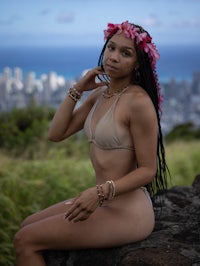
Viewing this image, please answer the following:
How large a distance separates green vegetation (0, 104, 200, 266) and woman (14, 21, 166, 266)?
176 cm

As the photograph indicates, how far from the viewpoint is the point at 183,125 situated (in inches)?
587

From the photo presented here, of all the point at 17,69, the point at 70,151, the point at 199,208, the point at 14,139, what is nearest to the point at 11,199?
the point at 199,208

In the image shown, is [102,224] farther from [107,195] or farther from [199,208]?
[199,208]

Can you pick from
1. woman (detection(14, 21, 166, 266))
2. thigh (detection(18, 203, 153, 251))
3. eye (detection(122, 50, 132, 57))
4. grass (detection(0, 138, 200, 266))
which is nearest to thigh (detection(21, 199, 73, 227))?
woman (detection(14, 21, 166, 266))

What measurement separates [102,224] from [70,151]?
629cm

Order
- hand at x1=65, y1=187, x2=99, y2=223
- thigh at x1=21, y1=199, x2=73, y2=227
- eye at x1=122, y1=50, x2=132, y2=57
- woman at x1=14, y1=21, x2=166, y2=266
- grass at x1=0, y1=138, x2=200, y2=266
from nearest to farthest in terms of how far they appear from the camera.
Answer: hand at x1=65, y1=187, x2=99, y2=223
woman at x1=14, y1=21, x2=166, y2=266
eye at x1=122, y1=50, x2=132, y2=57
thigh at x1=21, y1=199, x2=73, y2=227
grass at x1=0, y1=138, x2=200, y2=266

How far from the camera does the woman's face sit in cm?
279

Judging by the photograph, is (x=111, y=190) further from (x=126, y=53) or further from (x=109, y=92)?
(x=126, y=53)

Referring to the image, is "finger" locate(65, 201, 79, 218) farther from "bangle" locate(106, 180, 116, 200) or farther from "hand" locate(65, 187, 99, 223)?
"bangle" locate(106, 180, 116, 200)

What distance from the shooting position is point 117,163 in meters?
2.80

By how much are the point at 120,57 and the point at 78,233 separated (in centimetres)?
88

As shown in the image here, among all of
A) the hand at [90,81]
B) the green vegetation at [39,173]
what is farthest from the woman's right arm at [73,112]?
the green vegetation at [39,173]

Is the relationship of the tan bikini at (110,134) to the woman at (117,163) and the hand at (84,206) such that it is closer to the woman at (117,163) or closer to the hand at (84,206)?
the woman at (117,163)

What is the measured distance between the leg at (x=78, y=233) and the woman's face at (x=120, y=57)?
671mm
